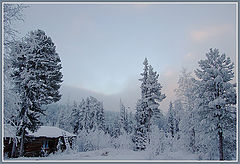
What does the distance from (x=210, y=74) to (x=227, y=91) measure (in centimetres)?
192

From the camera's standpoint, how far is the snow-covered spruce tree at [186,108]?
71.8ft

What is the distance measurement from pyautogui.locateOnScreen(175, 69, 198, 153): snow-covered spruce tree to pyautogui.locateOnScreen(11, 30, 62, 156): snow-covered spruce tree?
16032 mm

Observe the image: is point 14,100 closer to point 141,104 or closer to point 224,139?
point 224,139

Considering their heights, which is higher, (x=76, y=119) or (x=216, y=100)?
(x=216, y=100)

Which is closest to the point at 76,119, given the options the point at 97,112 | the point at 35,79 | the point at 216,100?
the point at 97,112

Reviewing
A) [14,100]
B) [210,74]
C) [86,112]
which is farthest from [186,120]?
[86,112]

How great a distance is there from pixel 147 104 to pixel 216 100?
14720 millimetres

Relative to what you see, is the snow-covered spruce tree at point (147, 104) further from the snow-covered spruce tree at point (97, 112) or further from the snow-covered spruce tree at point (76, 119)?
the snow-covered spruce tree at point (76, 119)

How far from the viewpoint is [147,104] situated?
27391mm

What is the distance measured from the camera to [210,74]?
578 inches

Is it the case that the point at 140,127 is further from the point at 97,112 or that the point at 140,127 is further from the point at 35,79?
the point at 97,112

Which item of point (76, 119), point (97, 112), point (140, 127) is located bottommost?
point (140, 127)

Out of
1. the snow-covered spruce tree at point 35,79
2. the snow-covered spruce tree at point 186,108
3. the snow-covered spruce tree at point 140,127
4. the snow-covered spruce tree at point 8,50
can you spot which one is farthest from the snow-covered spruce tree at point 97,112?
the snow-covered spruce tree at point 8,50

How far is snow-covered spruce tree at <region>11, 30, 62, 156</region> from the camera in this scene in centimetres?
1491
